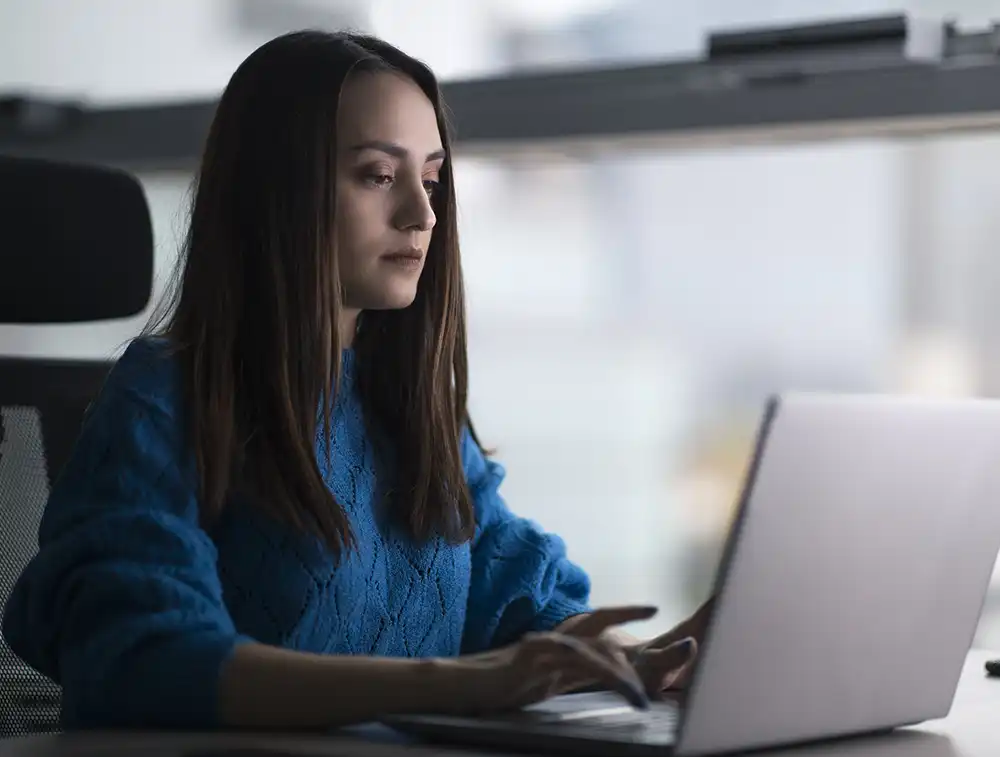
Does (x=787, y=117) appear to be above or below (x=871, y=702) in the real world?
above

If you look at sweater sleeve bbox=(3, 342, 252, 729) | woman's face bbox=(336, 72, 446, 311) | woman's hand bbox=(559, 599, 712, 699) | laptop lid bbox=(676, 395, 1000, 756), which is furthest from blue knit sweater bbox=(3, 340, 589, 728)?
laptop lid bbox=(676, 395, 1000, 756)

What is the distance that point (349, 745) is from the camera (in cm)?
88

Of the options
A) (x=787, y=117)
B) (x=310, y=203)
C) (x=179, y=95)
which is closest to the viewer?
(x=310, y=203)

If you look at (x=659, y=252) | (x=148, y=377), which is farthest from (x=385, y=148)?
(x=659, y=252)

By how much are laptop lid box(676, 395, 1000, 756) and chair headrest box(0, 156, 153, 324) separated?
2.64 ft

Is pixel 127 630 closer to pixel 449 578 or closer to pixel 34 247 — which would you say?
pixel 449 578

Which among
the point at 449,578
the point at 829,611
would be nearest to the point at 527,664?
the point at 829,611

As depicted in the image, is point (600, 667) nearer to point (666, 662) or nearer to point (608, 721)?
point (608, 721)

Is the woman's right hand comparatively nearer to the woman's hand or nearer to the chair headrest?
the woman's hand

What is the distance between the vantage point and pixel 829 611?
906 mm

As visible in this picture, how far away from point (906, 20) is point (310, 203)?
0.83 m

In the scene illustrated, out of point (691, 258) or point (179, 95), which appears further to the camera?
point (179, 95)

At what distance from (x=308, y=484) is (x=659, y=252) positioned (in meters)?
0.94

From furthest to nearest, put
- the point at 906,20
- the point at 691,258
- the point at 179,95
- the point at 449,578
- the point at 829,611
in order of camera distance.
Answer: the point at 179,95, the point at 691,258, the point at 906,20, the point at 449,578, the point at 829,611
